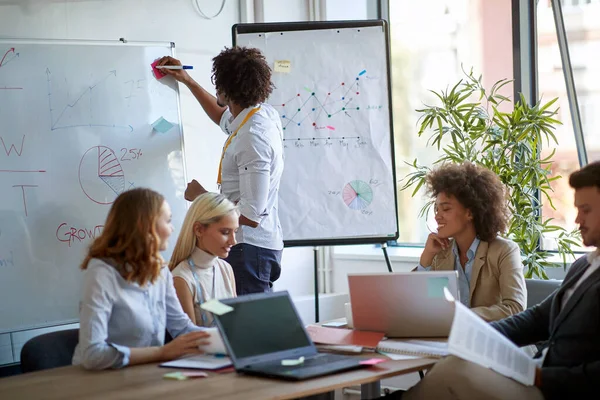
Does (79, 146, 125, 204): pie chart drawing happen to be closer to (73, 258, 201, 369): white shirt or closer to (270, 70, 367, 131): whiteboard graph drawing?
(270, 70, 367, 131): whiteboard graph drawing

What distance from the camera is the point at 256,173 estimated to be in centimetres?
327

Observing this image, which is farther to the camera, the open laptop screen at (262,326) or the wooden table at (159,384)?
the open laptop screen at (262,326)

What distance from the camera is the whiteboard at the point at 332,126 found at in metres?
4.01

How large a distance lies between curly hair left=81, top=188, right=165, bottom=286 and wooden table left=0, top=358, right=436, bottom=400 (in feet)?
0.91

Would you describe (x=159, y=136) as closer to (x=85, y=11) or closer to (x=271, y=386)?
(x=85, y=11)

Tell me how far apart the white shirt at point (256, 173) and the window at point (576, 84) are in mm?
1490

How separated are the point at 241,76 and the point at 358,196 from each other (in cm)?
100

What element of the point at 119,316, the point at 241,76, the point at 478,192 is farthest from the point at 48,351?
the point at 478,192

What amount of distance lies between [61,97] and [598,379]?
237 centimetres

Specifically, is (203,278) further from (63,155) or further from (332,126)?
(332,126)

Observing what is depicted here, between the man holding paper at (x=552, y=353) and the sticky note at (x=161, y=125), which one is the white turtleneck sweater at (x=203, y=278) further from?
the sticky note at (x=161, y=125)

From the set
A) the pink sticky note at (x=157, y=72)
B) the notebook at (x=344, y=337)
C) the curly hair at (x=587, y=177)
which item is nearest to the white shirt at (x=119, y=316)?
the notebook at (x=344, y=337)

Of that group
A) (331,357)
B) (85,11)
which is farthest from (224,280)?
(85,11)

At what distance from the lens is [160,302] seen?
8.10 ft
